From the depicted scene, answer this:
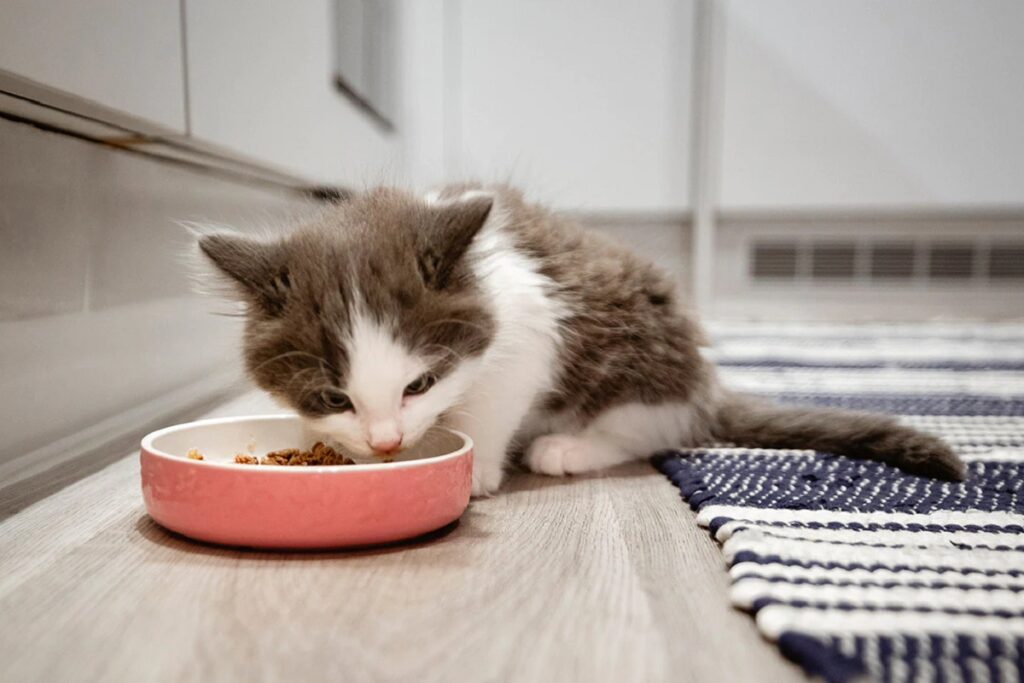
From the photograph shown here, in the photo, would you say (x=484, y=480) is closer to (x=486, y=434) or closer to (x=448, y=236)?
(x=486, y=434)

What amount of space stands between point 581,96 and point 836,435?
2898 millimetres

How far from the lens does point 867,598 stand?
2.51ft

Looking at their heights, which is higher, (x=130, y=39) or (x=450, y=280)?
(x=130, y=39)

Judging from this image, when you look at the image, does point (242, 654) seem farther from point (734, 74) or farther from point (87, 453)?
point (734, 74)

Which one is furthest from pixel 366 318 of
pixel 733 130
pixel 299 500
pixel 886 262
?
pixel 886 262

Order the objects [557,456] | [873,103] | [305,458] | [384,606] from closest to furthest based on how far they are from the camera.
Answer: [384,606] < [305,458] < [557,456] < [873,103]

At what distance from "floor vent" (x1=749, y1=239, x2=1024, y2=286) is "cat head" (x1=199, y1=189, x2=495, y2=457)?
10.3 ft

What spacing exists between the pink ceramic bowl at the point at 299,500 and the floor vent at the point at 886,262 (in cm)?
327

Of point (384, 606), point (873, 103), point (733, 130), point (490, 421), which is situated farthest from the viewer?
point (733, 130)

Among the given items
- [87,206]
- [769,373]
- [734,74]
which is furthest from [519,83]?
[87,206]

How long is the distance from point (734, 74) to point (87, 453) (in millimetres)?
3290

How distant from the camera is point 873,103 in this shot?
3580mm

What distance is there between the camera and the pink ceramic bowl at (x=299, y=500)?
0.85 meters

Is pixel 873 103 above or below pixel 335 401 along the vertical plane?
above
